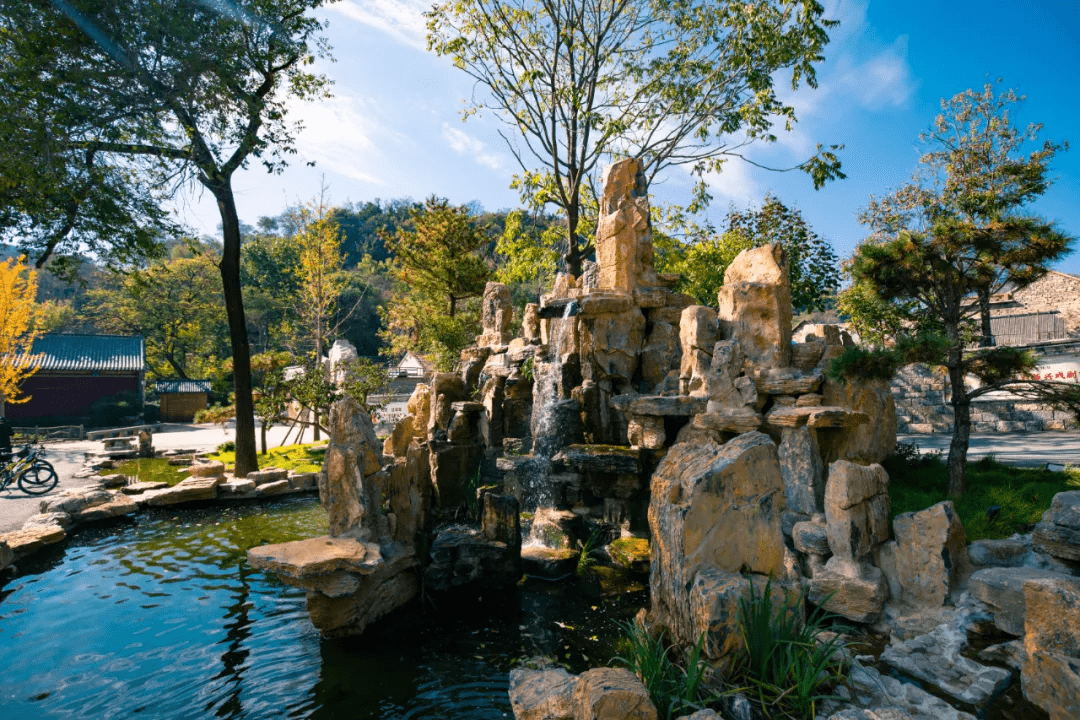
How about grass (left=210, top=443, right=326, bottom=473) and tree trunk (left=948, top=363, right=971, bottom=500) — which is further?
grass (left=210, top=443, right=326, bottom=473)

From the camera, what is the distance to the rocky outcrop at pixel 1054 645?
11.5 feet

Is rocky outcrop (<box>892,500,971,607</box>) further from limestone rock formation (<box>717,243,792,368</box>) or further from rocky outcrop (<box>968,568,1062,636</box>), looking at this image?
limestone rock formation (<box>717,243,792,368</box>)

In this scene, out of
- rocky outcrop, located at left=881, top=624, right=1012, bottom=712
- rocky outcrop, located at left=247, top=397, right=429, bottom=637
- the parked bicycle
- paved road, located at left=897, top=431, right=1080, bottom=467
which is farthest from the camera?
the parked bicycle

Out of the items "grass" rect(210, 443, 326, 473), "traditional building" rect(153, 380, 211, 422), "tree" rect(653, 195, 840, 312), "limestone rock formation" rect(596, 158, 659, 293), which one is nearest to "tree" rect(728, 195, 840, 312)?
"tree" rect(653, 195, 840, 312)

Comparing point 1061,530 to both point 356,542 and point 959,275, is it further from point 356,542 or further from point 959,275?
point 356,542

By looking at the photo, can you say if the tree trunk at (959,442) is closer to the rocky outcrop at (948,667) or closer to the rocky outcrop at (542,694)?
the rocky outcrop at (948,667)

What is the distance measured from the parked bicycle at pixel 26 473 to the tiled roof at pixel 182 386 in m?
20.5

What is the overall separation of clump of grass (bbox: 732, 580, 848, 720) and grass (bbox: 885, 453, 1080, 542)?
3.89 m

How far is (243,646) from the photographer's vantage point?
631 centimetres

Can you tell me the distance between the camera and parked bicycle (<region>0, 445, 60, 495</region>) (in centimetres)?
1228

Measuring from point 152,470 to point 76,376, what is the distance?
18.3 meters

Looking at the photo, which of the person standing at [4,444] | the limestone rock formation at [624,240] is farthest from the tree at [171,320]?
the limestone rock formation at [624,240]

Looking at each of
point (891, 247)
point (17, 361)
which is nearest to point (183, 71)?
point (891, 247)

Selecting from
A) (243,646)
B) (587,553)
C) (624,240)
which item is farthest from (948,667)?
(624,240)
